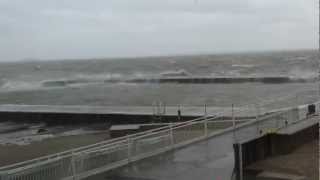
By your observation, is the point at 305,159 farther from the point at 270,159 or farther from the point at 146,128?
the point at 146,128

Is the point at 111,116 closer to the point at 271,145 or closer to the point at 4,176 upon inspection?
the point at 271,145

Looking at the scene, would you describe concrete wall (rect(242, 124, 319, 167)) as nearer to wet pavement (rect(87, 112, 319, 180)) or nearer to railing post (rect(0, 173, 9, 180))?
wet pavement (rect(87, 112, 319, 180))

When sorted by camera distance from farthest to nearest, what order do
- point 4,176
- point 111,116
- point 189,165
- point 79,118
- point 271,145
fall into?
point 79,118, point 111,116, point 271,145, point 189,165, point 4,176

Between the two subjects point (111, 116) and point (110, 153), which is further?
point (111, 116)

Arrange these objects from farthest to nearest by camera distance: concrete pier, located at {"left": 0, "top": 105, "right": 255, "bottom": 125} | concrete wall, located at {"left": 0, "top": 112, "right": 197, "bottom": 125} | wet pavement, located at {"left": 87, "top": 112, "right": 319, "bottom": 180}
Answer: concrete wall, located at {"left": 0, "top": 112, "right": 197, "bottom": 125}
concrete pier, located at {"left": 0, "top": 105, "right": 255, "bottom": 125}
wet pavement, located at {"left": 87, "top": 112, "right": 319, "bottom": 180}

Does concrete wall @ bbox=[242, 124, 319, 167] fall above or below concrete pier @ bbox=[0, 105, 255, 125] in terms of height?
above

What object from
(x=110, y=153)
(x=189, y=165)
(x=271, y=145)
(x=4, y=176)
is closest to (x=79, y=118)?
(x=271, y=145)

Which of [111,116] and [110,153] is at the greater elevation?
[110,153]

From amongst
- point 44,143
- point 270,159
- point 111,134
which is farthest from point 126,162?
point 44,143

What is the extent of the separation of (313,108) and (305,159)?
263 inches

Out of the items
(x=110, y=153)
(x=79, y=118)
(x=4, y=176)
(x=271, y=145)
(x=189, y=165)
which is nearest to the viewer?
(x=4, y=176)

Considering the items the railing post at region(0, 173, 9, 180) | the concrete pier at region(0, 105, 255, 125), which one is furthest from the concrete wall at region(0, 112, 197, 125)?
the railing post at region(0, 173, 9, 180)

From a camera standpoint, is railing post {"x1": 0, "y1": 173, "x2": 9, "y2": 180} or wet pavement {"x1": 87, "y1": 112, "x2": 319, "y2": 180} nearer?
railing post {"x1": 0, "y1": 173, "x2": 9, "y2": 180}

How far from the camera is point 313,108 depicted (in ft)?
60.2
